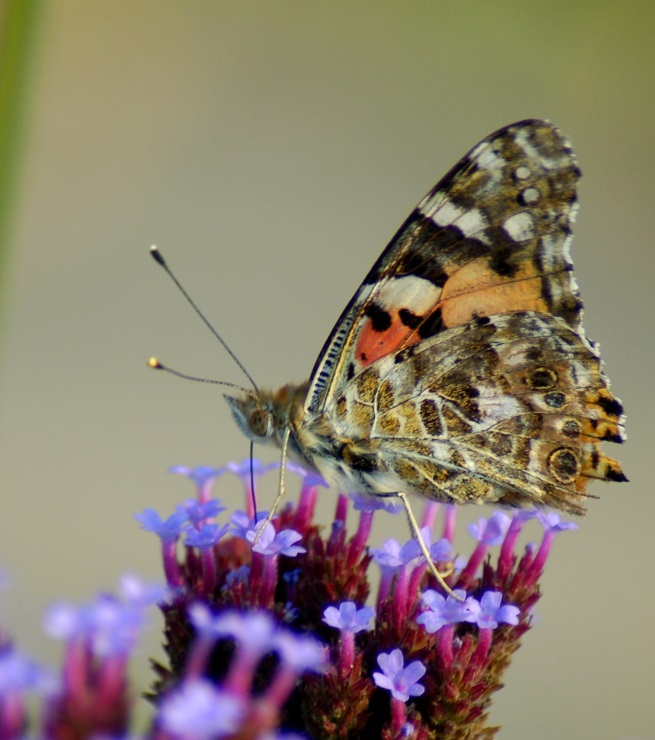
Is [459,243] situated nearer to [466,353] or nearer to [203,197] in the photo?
[466,353]

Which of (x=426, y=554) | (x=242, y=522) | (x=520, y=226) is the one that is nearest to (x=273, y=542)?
(x=242, y=522)

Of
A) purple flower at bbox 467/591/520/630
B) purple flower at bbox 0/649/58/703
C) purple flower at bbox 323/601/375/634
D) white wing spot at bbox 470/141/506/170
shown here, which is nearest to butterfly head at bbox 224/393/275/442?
purple flower at bbox 323/601/375/634

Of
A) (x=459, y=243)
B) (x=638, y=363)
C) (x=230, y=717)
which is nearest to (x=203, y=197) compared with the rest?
(x=638, y=363)

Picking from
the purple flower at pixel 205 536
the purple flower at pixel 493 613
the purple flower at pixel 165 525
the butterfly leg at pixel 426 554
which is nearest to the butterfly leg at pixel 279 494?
the purple flower at pixel 205 536

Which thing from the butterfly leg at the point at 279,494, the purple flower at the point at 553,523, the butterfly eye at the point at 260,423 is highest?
the butterfly eye at the point at 260,423

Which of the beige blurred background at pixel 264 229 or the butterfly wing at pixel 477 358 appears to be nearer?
the butterfly wing at pixel 477 358

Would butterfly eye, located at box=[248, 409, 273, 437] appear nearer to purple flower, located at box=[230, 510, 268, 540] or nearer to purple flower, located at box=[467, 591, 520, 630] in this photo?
purple flower, located at box=[230, 510, 268, 540]

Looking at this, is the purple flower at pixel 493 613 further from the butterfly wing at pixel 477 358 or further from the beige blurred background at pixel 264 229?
the beige blurred background at pixel 264 229
